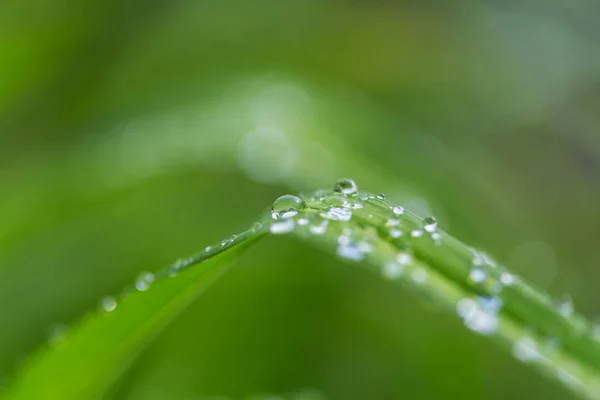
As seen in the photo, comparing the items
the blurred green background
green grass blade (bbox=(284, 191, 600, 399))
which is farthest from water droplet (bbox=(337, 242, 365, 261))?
the blurred green background

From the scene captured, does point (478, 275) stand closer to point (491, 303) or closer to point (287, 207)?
point (491, 303)

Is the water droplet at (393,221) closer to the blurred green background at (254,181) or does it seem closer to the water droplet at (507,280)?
the water droplet at (507,280)

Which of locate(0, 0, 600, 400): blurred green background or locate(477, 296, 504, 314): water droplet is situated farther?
locate(0, 0, 600, 400): blurred green background

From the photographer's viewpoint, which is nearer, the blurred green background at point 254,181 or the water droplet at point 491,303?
the water droplet at point 491,303

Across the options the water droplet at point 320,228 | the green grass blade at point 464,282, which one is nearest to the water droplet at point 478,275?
the green grass blade at point 464,282

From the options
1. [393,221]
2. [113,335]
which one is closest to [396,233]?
[393,221]

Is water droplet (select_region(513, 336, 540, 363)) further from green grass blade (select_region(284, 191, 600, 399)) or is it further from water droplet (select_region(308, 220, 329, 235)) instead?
water droplet (select_region(308, 220, 329, 235))

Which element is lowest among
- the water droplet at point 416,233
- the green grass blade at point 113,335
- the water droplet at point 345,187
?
the green grass blade at point 113,335
